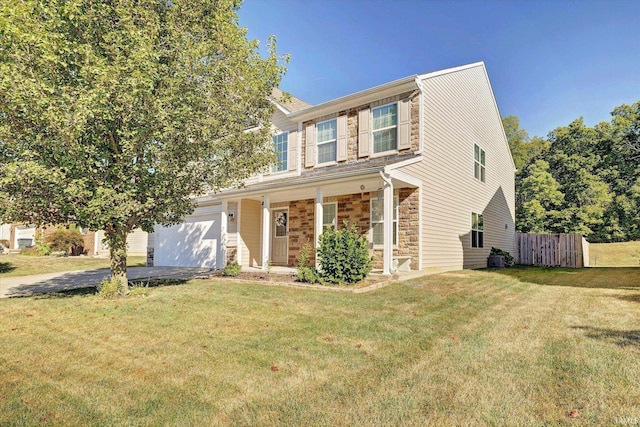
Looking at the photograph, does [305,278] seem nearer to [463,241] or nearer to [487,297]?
[487,297]

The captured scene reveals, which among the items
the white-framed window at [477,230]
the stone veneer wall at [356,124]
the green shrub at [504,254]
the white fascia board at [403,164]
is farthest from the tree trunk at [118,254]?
the green shrub at [504,254]

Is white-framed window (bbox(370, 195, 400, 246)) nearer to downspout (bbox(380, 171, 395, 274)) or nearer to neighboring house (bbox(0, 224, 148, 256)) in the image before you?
downspout (bbox(380, 171, 395, 274))

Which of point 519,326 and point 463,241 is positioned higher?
point 463,241

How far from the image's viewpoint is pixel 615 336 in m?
4.52

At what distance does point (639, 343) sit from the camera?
420 cm

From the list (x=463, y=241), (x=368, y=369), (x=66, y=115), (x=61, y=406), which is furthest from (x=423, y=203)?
(x=61, y=406)

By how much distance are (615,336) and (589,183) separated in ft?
92.4

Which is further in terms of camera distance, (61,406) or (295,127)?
(295,127)

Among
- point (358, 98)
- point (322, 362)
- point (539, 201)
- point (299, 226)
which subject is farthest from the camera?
point (539, 201)

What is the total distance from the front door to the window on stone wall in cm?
420

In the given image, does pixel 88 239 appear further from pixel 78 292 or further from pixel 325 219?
pixel 325 219

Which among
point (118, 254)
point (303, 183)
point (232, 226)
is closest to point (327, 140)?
point (303, 183)

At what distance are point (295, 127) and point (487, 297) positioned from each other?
10008mm

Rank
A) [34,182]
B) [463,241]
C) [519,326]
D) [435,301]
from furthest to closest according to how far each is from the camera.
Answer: [463,241] → [435,301] → [34,182] → [519,326]
